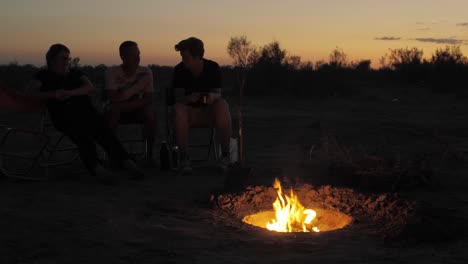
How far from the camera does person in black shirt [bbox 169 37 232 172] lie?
530 cm

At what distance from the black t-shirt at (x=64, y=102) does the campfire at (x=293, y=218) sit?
201 centimetres

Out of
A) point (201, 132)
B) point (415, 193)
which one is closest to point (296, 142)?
point (201, 132)

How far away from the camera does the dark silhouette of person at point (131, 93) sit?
535 cm

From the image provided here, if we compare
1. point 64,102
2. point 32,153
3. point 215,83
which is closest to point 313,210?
point 215,83

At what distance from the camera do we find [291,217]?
12.1ft

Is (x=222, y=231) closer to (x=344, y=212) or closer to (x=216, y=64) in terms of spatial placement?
(x=344, y=212)

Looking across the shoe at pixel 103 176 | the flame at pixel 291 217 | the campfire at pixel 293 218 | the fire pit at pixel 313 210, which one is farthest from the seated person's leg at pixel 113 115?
the flame at pixel 291 217

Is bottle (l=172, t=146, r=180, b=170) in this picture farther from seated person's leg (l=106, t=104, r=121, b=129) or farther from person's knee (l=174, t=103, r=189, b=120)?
seated person's leg (l=106, t=104, r=121, b=129)

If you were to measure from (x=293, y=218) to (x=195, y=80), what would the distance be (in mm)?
2228

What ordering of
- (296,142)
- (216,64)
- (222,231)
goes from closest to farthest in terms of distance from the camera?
(222,231) → (216,64) → (296,142)

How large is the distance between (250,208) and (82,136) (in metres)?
1.74

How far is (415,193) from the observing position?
4.32 m

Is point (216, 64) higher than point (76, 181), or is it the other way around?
point (216, 64)

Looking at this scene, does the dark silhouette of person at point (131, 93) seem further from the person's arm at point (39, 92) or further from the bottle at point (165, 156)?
the person's arm at point (39, 92)
